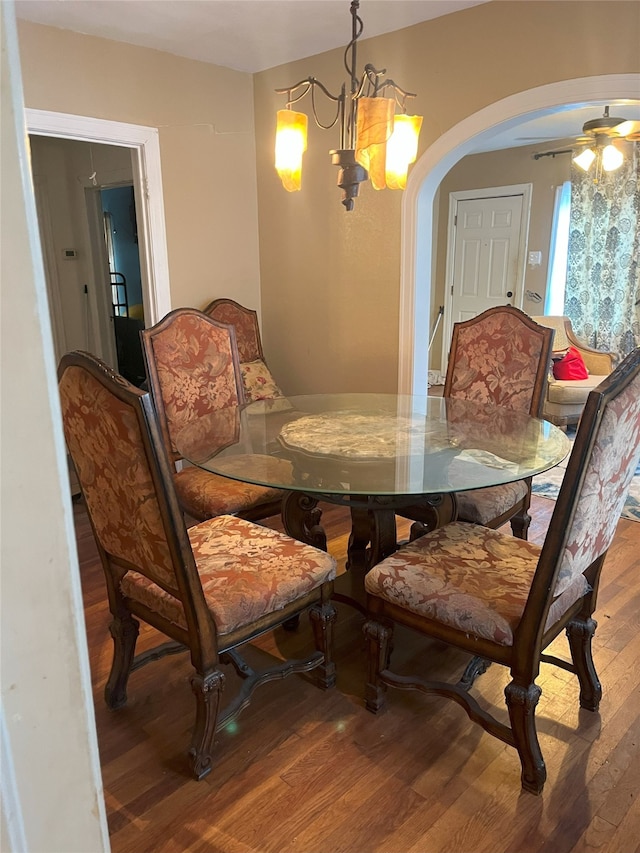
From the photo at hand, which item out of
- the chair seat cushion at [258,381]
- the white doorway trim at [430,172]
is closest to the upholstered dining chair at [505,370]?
the white doorway trim at [430,172]

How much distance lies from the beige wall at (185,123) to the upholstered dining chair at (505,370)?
1724 mm

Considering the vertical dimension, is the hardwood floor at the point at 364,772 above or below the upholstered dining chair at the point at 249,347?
below

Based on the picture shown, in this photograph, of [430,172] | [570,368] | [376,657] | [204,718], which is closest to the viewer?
[204,718]

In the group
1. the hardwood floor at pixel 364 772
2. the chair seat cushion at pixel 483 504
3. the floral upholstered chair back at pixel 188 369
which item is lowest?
the hardwood floor at pixel 364 772

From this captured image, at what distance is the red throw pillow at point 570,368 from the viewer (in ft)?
16.4

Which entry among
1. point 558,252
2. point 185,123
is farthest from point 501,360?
point 558,252

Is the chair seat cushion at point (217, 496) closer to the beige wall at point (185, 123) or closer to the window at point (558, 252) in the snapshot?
the beige wall at point (185, 123)

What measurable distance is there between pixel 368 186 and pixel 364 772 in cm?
285

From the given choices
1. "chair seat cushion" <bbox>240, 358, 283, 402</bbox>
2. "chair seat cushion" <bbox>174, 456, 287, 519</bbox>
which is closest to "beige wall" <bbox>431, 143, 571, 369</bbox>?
"chair seat cushion" <bbox>240, 358, 283, 402</bbox>

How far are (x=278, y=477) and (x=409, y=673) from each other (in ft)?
2.80

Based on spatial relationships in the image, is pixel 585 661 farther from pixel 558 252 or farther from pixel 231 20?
pixel 558 252

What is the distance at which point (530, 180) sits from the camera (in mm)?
6109

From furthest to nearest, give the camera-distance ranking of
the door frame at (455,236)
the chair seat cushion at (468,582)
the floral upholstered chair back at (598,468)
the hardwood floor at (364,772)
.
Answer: the door frame at (455,236), the chair seat cushion at (468,582), the hardwood floor at (364,772), the floral upholstered chair back at (598,468)

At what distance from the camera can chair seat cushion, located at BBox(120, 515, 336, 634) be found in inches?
65.5
